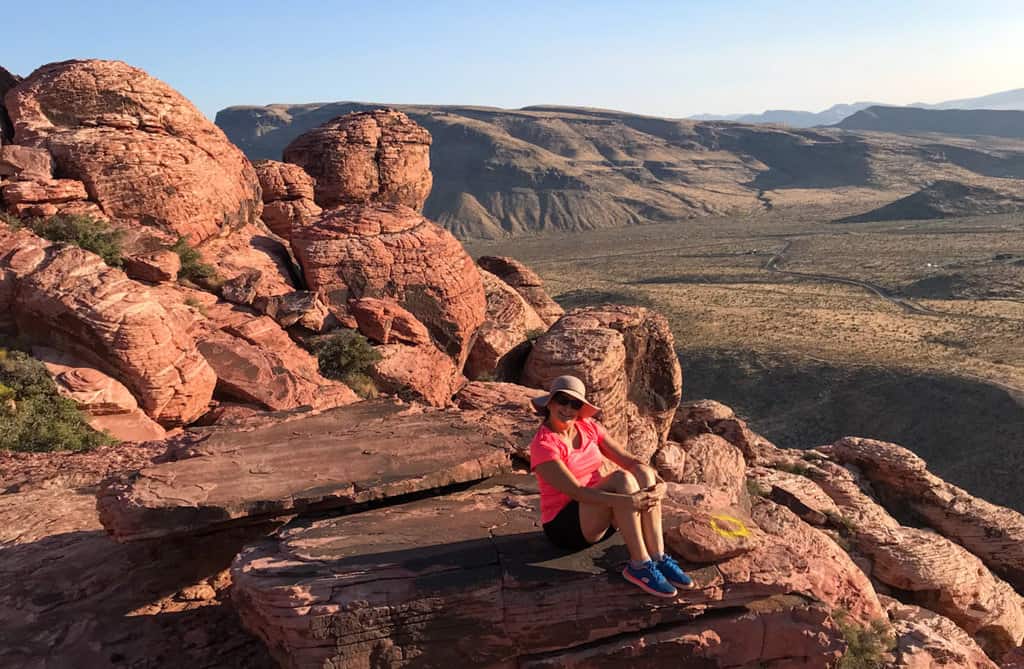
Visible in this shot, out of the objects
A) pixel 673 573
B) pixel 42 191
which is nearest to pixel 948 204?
pixel 42 191

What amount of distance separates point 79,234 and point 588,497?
13.6 m

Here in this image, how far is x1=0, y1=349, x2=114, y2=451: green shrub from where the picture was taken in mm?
10906

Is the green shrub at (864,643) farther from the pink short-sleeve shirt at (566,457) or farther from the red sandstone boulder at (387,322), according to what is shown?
the red sandstone boulder at (387,322)

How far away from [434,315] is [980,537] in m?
14.7

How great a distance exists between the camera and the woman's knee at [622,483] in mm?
5680

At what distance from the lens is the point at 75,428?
11.1 m

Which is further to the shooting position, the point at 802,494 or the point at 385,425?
the point at 802,494

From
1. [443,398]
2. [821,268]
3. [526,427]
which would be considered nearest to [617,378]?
[443,398]

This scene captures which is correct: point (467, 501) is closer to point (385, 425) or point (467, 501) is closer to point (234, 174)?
point (385, 425)

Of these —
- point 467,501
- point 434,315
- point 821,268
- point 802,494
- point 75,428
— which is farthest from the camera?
point 821,268

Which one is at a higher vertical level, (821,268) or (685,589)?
(685,589)

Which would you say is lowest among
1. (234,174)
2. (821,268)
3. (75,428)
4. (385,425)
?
(821,268)

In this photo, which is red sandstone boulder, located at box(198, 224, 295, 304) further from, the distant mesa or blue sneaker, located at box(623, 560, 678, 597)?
the distant mesa

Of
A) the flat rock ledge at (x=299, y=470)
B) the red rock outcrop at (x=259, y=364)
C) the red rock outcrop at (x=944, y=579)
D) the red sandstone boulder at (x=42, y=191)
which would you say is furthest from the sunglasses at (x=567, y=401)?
the red sandstone boulder at (x=42, y=191)
